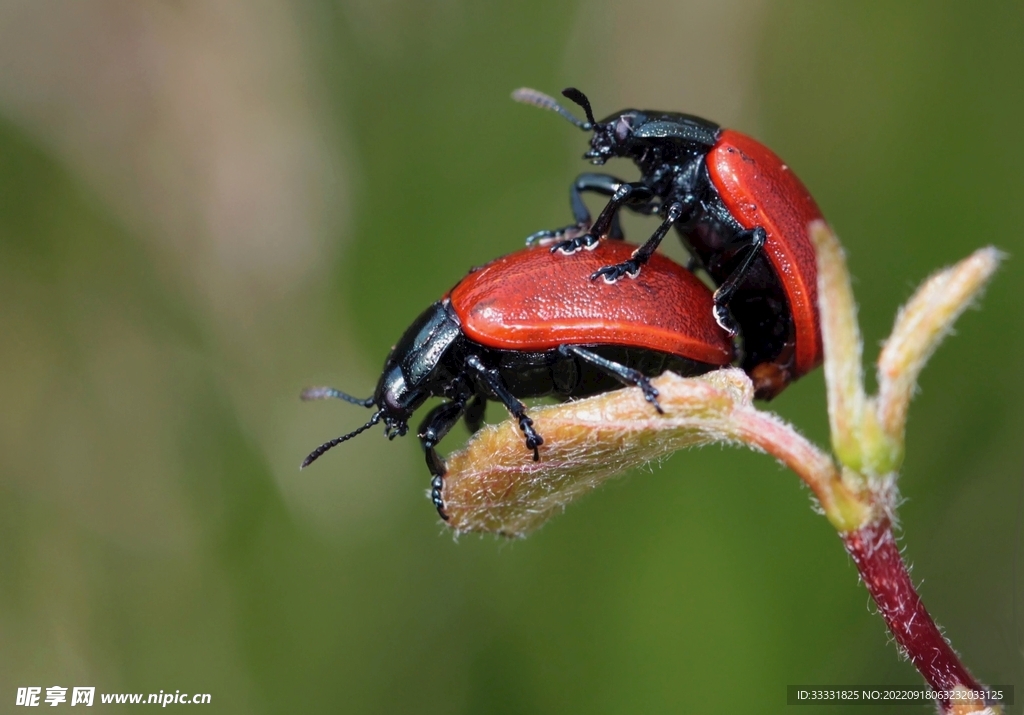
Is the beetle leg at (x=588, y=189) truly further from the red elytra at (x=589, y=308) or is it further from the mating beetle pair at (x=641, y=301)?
the red elytra at (x=589, y=308)

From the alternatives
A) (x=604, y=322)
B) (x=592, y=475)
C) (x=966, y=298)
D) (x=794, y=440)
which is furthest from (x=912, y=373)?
(x=604, y=322)

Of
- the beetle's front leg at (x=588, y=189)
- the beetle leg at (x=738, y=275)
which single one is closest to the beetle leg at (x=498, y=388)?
the beetle's front leg at (x=588, y=189)

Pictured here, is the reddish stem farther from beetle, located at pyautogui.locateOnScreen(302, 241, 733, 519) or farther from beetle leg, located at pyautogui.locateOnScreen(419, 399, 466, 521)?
beetle leg, located at pyautogui.locateOnScreen(419, 399, 466, 521)

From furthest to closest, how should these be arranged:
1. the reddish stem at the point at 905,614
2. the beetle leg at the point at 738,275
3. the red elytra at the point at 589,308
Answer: the beetle leg at the point at 738,275 < the red elytra at the point at 589,308 < the reddish stem at the point at 905,614

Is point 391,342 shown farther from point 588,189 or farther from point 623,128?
point 623,128

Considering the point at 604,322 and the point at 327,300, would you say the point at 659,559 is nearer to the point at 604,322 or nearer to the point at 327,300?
the point at 604,322

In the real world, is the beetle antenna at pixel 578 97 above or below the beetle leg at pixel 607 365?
above

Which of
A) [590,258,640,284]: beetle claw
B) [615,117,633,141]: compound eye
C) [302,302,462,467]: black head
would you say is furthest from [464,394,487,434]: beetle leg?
[615,117,633,141]: compound eye
